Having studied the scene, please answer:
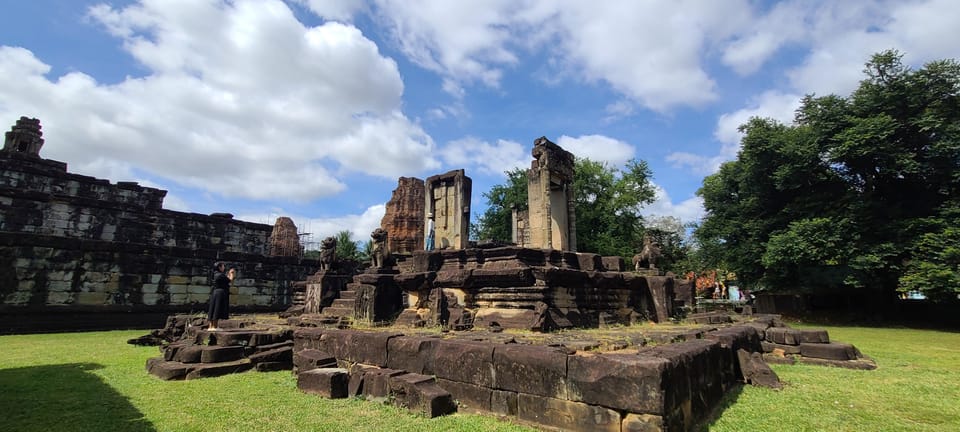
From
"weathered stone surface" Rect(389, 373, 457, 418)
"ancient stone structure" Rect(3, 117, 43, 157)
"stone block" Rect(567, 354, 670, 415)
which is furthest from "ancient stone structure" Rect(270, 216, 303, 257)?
"stone block" Rect(567, 354, 670, 415)

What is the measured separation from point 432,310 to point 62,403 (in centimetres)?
545

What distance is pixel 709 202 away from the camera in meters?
24.5

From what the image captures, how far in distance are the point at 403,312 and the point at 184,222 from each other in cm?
1421

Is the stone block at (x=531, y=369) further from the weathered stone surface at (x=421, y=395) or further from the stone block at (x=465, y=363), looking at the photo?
the weathered stone surface at (x=421, y=395)

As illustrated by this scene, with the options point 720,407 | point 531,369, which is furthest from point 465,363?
point 720,407

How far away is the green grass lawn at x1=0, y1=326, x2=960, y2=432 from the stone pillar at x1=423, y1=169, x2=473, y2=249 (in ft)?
25.1

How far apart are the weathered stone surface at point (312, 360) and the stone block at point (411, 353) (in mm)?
956

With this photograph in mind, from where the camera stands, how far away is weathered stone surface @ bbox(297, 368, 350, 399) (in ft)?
17.0

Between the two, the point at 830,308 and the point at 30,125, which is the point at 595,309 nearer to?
the point at 830,308

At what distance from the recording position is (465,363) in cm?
475

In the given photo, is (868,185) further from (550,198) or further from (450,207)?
(450,207)

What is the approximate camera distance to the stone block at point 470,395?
4477mm

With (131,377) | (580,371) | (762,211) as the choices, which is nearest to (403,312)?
(131,377)

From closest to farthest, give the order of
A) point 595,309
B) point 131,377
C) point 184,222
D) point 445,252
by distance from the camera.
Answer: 1. point 131,377
2. point 595,309
3. point 445,252
4. point 184,222
